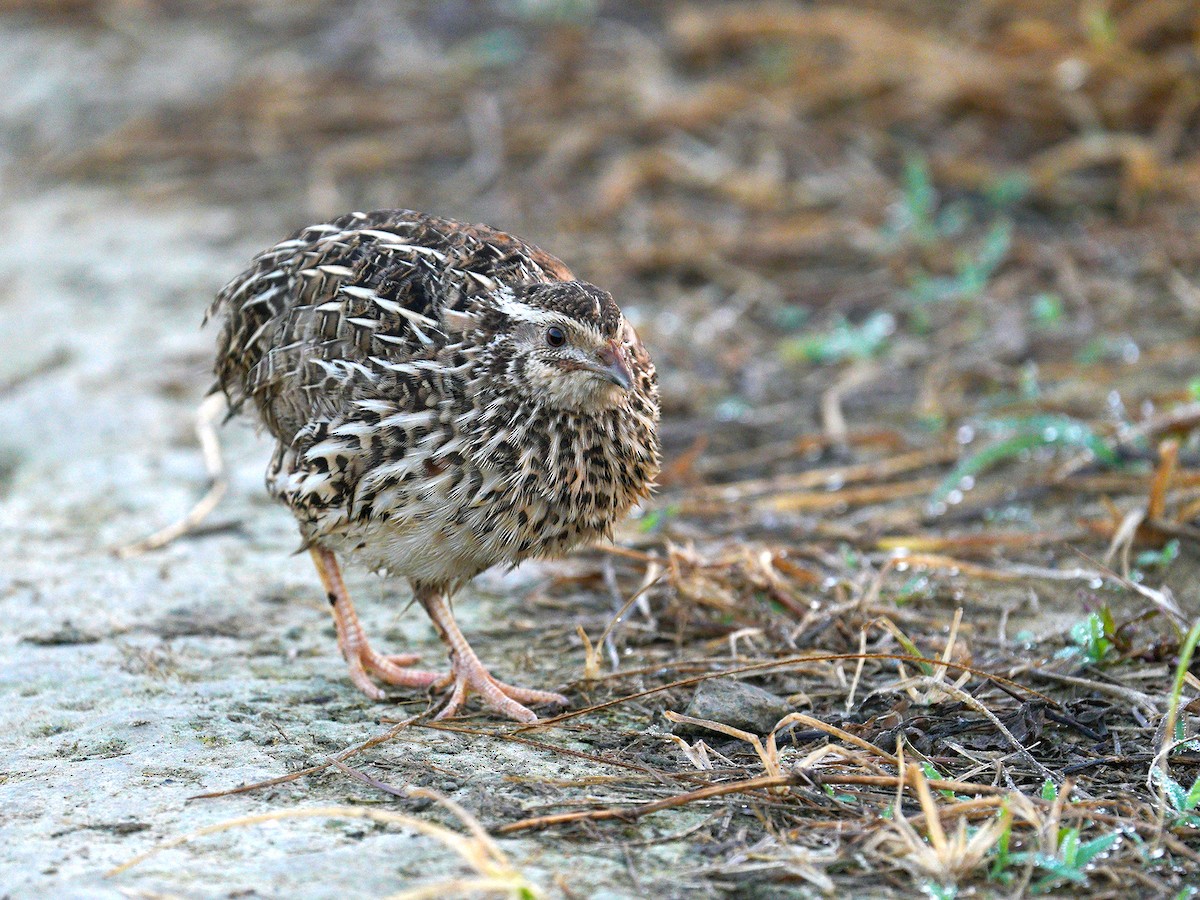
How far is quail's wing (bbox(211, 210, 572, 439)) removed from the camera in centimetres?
372

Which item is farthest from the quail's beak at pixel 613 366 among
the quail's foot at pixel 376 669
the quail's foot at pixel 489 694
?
the quail's foot at pixel 376 669

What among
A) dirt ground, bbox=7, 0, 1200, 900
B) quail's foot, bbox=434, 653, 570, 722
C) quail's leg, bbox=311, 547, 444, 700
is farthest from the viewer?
quail's leg, bbox=311, 547, 444, 700

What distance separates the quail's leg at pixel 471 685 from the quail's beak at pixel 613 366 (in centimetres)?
86

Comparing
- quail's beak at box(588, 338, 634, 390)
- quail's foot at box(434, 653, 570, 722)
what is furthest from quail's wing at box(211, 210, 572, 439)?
quail's foot at box(434, 653, 570, 722)

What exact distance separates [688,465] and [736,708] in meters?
2.01

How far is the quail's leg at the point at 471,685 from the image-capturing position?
147 inches

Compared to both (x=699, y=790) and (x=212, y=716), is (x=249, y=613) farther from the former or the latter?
(x=699, y=790)

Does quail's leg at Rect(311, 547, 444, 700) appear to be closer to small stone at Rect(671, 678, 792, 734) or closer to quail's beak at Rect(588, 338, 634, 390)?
small stone at Rect(671, 678, 792, 734)

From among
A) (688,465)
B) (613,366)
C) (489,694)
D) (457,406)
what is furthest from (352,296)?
(688,465)

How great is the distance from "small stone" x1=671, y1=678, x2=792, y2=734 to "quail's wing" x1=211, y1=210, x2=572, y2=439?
116cm

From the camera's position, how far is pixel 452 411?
3.59 meters

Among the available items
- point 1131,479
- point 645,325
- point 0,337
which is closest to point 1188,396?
point 1131,479

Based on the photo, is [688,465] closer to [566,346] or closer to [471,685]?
[471,685]

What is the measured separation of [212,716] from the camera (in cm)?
362
